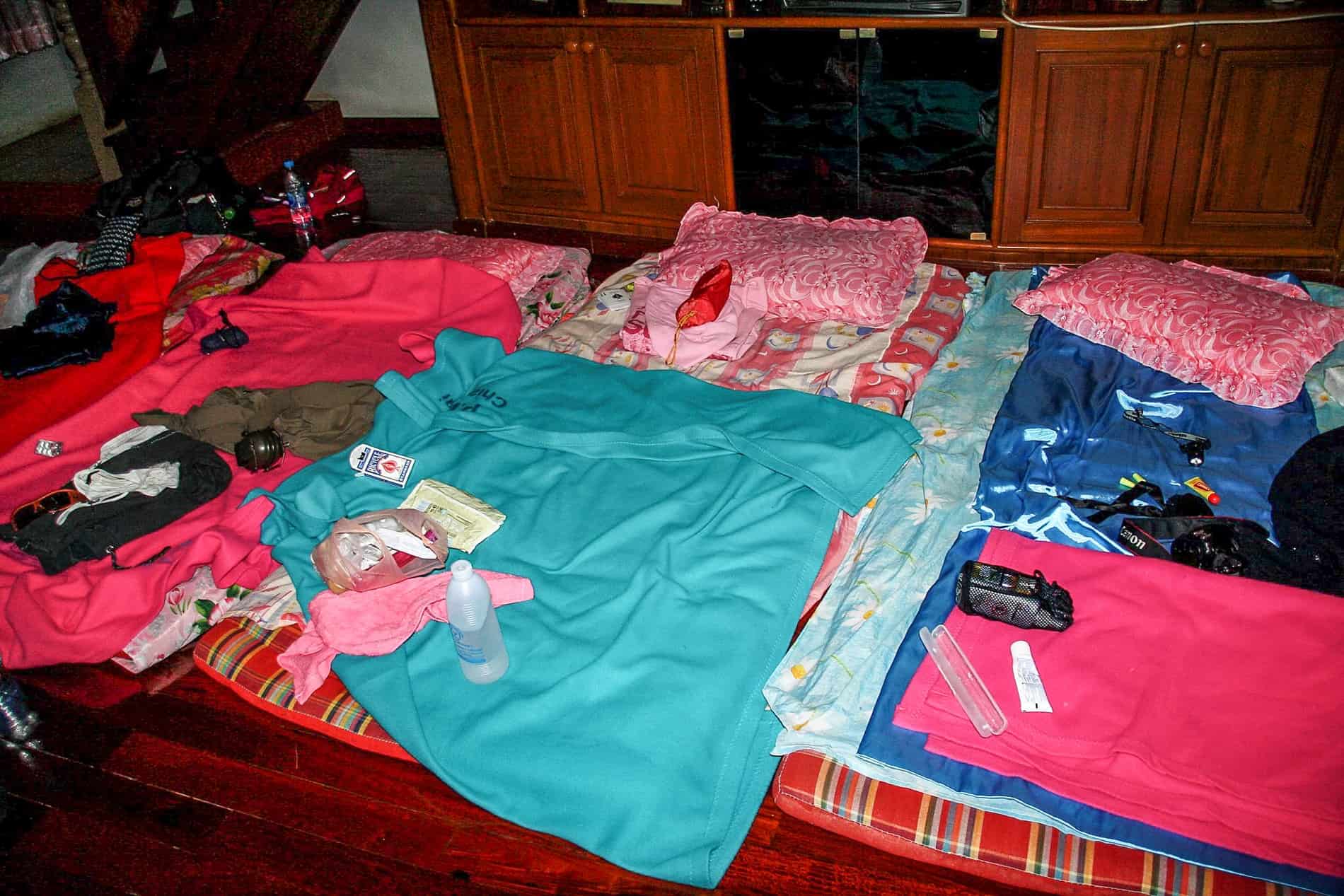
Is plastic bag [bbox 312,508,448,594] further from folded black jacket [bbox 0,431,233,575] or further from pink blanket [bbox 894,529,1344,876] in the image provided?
pink blanket [bbox 894,529,1344,876]

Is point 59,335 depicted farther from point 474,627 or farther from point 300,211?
point 474,627

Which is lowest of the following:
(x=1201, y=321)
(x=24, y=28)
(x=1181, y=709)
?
(x=1181, y=709)

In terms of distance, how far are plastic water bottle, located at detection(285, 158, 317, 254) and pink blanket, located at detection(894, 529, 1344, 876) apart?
3.22m

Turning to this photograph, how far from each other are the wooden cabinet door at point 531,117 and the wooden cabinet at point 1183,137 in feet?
5.01

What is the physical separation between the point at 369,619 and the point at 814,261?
4.80ft

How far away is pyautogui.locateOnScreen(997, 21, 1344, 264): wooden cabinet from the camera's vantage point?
2.63 metres

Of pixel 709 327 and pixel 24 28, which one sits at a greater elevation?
pixel 24 28

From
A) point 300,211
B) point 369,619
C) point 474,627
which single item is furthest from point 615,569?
point 300,211

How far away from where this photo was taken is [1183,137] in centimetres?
278

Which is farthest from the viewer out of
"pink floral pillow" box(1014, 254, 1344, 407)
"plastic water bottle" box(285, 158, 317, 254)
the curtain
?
the curtain

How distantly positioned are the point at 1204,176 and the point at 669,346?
5.86 feet

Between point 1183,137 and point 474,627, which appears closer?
point 474,627

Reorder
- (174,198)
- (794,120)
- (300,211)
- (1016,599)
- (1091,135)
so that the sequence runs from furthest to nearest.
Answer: (300,211), (174,198), (794,120), (1091,135), (1016,599)

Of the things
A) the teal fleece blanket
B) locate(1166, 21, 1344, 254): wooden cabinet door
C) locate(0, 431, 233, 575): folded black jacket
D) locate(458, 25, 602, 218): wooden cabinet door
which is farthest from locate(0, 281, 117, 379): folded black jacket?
locate(1166, 21, 1344, 254): wooden cabinet door
